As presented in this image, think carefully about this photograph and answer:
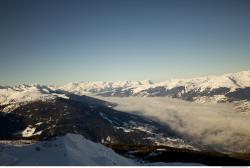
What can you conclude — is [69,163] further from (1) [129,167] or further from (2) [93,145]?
(2) [93,145]

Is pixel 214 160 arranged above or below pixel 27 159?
below

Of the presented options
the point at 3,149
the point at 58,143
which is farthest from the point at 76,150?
the point at 3,149

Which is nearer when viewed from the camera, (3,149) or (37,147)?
(37,147)

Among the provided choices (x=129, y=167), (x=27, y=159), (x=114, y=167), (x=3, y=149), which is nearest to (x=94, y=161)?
(x=114, y=167)

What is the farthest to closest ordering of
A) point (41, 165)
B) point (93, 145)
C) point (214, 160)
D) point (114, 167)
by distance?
point (214, 160)
point (93, 145)
point (114, 167)
point (41, 165)

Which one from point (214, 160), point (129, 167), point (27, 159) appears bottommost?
point (214, 160)

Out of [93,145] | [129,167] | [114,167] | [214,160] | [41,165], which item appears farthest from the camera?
[214,160]

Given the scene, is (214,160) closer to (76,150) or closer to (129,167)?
(129,167)
